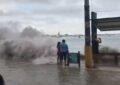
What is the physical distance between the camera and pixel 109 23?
2442cm

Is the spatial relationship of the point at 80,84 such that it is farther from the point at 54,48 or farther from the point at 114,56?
the point at 54,48

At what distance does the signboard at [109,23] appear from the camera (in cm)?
2398

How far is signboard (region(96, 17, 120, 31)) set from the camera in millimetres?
23984

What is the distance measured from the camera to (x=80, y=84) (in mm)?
15961

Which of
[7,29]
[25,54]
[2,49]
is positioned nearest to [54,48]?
[25,54]

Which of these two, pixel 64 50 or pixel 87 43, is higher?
pixel 87 43

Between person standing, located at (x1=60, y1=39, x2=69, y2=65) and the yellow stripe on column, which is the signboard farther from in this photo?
the yellow stripe on column

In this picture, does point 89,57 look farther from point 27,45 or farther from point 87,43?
point 27,45

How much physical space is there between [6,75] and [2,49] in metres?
16.1

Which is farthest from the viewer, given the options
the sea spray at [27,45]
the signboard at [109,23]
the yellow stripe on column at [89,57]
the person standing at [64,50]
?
the sea spray at [27,45]

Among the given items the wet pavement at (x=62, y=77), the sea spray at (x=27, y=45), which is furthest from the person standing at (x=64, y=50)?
the sea spray at (x=27, y=45)

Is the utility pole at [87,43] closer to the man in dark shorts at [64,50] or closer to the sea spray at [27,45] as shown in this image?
the man in dark shorts at [64,50]

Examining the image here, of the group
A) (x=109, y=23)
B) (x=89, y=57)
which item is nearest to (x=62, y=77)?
(x=89, y=57)

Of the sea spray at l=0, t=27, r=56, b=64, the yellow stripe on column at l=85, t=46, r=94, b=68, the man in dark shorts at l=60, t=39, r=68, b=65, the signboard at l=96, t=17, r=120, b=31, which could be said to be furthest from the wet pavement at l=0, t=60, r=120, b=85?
the sea spray at l=0, t=27, r=56, b=64
